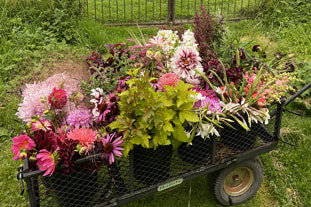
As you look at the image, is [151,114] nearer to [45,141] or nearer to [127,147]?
[127,147]

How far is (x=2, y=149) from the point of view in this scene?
340 centimetres

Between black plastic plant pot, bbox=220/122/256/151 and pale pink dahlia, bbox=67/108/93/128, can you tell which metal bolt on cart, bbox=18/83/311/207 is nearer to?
black plastic plant pot, bbox=220/122/256/151

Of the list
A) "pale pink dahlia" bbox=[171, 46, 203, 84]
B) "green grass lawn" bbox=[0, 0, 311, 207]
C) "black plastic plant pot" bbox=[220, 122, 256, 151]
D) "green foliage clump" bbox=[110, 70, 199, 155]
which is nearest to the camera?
"green foliage clump" bbox=[110, 70, 199, 155]

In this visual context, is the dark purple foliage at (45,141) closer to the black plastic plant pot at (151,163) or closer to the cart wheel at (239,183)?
the black plastic plant pot at (151,163)

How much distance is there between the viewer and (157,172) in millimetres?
2244

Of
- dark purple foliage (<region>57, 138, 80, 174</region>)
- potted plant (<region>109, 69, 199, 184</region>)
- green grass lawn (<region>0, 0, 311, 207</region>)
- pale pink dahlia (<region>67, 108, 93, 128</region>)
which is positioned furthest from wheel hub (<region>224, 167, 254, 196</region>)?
dark purple foliage (<region>57, 138, 80, 174</region>)

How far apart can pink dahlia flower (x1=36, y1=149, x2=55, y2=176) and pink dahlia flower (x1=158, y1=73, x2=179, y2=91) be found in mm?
753

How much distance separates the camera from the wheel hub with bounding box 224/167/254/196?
108 inches

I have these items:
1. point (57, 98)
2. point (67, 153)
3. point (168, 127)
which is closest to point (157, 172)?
point (168, 127)

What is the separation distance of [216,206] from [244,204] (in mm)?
231

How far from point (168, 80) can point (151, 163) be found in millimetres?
513

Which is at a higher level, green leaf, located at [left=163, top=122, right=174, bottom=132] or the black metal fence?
the black metal fence

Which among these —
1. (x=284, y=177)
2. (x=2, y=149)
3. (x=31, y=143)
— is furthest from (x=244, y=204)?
(x=2, y=149)

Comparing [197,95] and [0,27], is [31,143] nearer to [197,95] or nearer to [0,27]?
[197,95]
